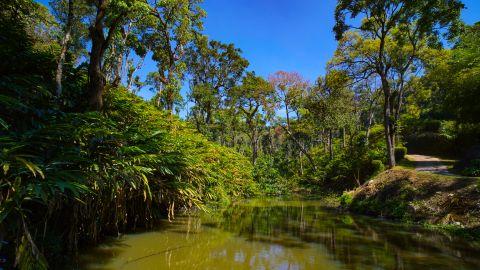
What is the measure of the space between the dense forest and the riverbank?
2842mm

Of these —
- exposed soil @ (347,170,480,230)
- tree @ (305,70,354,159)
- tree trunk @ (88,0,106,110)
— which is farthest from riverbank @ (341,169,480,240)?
tree @ (305,70,354,159)

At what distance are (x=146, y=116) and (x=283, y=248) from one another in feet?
17.3

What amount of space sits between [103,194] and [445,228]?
9627 millimetres

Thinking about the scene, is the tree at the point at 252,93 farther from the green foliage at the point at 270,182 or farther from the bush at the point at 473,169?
the bush at the point at 473,169

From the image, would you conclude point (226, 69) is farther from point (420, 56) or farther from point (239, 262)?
point (239, 262)

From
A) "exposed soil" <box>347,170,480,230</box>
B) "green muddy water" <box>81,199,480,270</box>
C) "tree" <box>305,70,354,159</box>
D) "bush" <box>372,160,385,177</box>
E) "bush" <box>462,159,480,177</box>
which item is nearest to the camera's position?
"green muddy water" <box>81,199,480,270</box>

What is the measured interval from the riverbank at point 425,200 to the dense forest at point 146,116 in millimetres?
2842

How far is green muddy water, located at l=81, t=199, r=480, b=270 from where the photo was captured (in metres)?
6.38

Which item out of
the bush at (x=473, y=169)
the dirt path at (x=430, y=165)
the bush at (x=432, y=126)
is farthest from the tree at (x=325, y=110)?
the bush at (x=473, y=169)

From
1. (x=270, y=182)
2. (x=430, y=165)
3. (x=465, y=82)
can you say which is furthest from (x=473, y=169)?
(x=270, y=182)

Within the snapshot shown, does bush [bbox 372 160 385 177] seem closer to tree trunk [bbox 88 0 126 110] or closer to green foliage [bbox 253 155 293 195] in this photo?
green foliage [bbox 253 155 293 195]

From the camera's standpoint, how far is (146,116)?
978 cm

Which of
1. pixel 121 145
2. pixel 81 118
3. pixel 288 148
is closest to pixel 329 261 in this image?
pixel 121 145

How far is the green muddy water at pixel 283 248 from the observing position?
638cm
